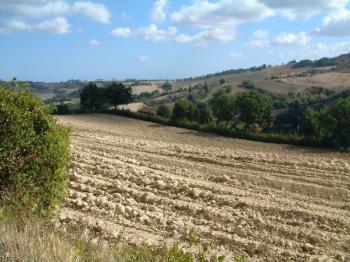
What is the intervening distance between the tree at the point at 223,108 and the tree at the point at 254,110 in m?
2.12

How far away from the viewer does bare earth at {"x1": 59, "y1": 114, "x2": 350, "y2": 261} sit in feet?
31.6

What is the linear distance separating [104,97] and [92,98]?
1354 millimetres

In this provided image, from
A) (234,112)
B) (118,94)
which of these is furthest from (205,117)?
(118,94)

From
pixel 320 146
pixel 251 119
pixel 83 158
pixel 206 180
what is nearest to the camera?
pixel 206 180

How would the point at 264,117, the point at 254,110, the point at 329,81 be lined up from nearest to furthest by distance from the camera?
the point at 254,110, the point at 264,117, the point at 329,81

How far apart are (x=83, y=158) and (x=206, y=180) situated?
485cm

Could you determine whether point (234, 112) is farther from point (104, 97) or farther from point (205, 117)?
point (104, 97)

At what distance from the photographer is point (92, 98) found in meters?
47.4

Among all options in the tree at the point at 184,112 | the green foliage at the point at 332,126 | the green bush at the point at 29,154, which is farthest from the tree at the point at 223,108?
the green bush at the point at 29,154

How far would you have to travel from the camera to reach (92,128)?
3077 cm

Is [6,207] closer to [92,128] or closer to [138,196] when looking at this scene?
[138,196]

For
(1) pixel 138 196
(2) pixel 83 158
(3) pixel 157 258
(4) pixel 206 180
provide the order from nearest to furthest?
(3) pixel 157 258
(1) pixel 138 196
(4) pixel 206 180
(2) pixel 83 158

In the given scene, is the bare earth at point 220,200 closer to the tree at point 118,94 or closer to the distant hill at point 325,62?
the tree at point 118,94

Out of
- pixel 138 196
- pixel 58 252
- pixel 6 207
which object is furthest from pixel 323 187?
pixel 58 252
